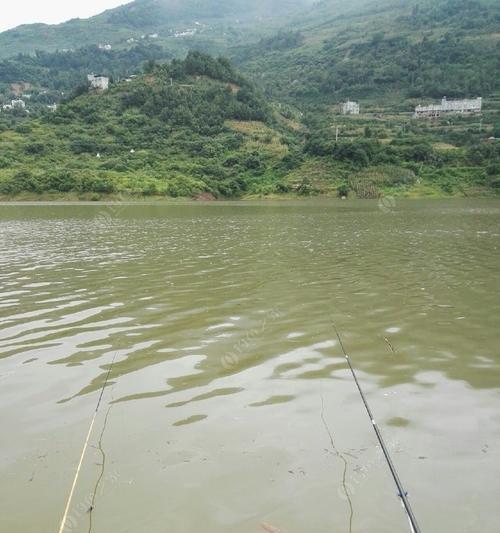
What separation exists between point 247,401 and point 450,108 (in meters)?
134

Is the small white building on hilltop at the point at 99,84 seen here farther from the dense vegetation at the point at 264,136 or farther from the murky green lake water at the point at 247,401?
the murky green lake water at the point at 247,401

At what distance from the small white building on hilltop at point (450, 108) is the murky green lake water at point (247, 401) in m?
120

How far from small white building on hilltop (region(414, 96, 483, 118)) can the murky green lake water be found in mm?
120312

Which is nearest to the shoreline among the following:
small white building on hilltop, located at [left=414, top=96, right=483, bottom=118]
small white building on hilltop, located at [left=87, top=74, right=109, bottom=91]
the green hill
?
small white building on hilltop, located at [left=414, top=96, right=483, bottom=118]

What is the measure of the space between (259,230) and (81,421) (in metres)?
22.4

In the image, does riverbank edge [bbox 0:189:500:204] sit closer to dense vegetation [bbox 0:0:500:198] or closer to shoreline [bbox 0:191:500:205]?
shoreline [bbox 0:191:500:205]

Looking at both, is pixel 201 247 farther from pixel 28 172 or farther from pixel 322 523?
pixel 28 172

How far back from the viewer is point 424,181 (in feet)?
236

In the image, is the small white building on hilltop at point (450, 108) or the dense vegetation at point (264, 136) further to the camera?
the small white building on hilltop at point (450, 108)

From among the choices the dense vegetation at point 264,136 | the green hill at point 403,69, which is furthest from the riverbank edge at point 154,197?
the green hill at point 403,69

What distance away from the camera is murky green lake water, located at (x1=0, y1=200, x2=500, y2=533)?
3.91 m

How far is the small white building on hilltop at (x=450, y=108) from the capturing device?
120 metres

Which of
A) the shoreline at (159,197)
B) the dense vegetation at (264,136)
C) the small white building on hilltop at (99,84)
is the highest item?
the small white building on hilltop at (99,84)

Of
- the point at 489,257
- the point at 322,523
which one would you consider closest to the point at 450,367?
the point at 322,523
